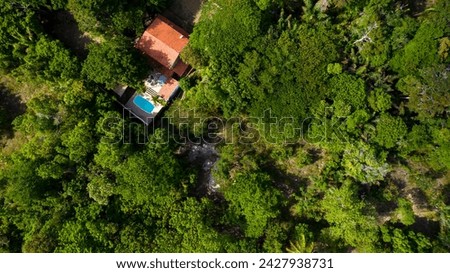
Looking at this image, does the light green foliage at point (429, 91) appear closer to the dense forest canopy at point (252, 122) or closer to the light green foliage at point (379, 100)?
the dense forest canopy at point (252, 122)

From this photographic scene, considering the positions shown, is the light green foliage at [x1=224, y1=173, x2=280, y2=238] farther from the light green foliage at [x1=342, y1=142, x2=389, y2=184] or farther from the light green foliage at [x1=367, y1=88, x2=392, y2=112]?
the light green foliage at [x1=367, y1=88, x2=392, y2=112]

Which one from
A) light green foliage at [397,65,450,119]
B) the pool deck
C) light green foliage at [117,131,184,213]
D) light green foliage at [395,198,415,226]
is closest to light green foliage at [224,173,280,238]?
light green foliage at [117,131,184,213]

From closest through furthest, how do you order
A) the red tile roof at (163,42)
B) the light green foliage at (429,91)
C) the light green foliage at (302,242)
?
1. the light green foliage at (429,91)
2. the light green foliage at (302,242)
3. the red tile roof at (163,42)

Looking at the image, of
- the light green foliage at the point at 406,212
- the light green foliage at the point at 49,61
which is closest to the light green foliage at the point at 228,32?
the light green foliage at the point at 49,61

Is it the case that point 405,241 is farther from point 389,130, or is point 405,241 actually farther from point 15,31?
point 15,31

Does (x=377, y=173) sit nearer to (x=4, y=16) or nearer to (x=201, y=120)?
(x=201, y=120)
